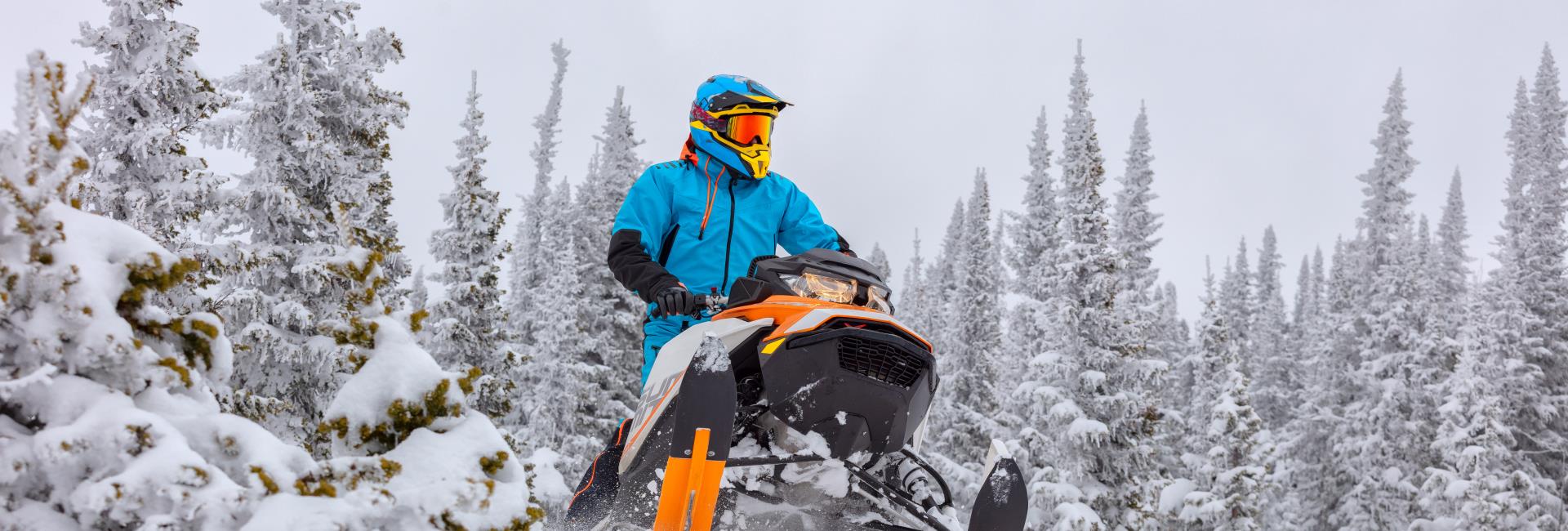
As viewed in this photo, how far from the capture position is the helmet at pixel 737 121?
4668mm

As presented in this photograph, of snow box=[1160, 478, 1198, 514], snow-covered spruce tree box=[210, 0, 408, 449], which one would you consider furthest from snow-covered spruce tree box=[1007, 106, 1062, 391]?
snow-covered spruce tree box=[210, 0, 408, 449]

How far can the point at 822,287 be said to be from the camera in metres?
3.86

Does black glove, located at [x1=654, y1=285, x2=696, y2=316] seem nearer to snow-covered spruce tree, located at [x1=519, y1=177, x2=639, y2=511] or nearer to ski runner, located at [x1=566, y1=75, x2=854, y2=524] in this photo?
ski runner, located at [x1=566, y1=75, x2=854, y2=524]

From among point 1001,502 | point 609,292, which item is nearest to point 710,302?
point 1001,502

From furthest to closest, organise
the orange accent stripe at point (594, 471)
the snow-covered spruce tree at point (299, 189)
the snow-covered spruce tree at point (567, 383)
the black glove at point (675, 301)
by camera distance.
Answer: the snow-covered spruce tree at point (567, 383), the snow-covered spruce tree at point (299, 189), the orange accent stripe at point (594, 471), the black glove at point (675, 301)

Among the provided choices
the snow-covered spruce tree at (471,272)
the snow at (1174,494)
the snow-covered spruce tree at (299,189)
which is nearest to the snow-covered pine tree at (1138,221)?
the snow at (1174,494)

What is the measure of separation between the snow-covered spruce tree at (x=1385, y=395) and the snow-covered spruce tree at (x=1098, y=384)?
13.3m

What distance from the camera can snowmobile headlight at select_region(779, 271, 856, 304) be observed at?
3830 mm

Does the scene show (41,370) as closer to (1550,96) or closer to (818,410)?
(818,410)

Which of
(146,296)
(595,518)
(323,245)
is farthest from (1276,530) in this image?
(146,296)

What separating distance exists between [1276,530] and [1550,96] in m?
19.5

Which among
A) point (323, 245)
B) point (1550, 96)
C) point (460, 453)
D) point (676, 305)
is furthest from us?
point (1550, 96)

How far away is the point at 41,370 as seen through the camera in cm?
173

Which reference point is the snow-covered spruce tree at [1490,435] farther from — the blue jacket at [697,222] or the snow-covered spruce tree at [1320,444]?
the blue jacket at [697,222]
